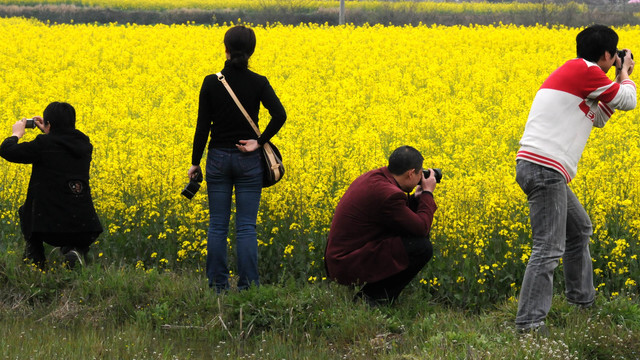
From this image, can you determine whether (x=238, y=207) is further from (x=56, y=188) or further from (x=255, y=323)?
(x=56, y=188)

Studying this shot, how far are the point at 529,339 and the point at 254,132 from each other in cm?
229

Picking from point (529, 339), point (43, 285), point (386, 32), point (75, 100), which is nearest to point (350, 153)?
point (43, 285)

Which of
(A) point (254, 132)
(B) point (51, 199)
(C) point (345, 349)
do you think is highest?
(A) point (254, 132)

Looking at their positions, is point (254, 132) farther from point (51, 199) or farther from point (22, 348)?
point (22, 348)

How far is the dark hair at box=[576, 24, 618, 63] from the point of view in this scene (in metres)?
5.01

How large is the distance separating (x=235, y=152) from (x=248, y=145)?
108 mm

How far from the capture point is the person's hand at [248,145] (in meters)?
5.64

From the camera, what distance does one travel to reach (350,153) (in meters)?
8.73

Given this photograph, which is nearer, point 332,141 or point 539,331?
point 539,331

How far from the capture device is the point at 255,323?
5.43 meters

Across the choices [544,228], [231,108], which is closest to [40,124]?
[231,108]

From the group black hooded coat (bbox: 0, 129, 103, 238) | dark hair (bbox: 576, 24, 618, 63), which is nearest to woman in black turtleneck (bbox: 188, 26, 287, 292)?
black hooded coat (bbox: 0, 129, 103, 238)

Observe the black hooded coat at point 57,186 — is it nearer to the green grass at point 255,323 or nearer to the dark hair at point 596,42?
the green grass at point 255,323

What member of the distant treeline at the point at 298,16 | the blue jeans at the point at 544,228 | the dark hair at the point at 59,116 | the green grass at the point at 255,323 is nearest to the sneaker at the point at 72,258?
the green grass at the point at 255,323
